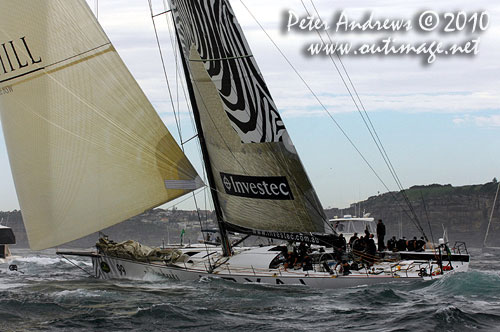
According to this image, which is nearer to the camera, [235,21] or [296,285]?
[296,285]

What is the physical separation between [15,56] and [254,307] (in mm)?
10716

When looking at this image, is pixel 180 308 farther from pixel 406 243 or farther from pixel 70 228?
pixel 406 243

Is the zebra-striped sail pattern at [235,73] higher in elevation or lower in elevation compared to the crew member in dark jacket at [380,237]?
higher

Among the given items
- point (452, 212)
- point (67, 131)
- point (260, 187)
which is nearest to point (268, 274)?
point (260, 187)

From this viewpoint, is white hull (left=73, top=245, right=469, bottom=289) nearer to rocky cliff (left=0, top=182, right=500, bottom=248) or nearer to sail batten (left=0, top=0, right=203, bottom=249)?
sail batten (left=0, top=0, right=203, bottom=249)

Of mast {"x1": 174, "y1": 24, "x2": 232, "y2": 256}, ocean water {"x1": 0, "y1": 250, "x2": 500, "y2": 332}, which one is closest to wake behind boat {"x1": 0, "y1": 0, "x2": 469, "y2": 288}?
mast {"x1": 174, "y1": 24, "x2": 232, "y2": 256}

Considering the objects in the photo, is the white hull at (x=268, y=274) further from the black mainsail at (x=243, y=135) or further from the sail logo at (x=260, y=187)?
the sail logo at (x=260, y=187)

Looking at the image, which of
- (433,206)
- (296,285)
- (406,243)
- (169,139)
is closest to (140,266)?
(169,139)

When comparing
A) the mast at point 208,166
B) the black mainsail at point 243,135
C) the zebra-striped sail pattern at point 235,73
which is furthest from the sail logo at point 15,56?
the zebra-striped sail pattern at point 235,73

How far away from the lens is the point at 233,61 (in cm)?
2175

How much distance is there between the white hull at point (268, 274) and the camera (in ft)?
63.4

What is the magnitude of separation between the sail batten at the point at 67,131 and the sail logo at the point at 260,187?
88.5 inches

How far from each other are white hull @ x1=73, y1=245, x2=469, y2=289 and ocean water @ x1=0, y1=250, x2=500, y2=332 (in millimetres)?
274

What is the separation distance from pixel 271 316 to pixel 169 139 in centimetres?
807
